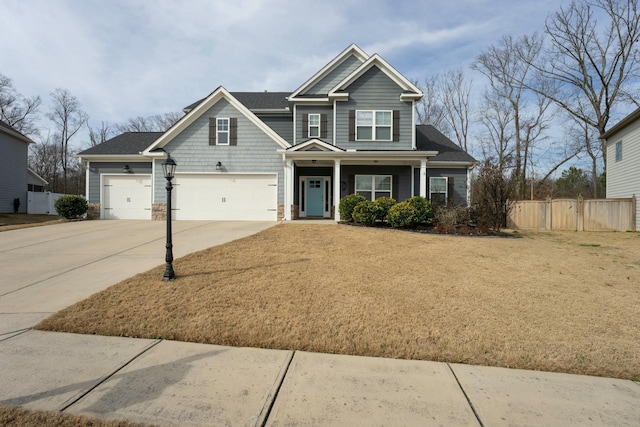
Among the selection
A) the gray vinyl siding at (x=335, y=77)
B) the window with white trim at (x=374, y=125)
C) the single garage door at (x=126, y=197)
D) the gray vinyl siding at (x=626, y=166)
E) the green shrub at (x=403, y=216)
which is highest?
the gray vinyl siding at (x=335, y=77)

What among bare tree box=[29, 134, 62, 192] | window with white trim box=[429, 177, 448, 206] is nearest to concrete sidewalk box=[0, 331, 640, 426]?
window with white trim box=[429, 177, 448, 206]

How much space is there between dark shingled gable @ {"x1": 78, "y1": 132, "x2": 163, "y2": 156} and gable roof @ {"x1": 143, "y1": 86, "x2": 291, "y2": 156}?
1755mm

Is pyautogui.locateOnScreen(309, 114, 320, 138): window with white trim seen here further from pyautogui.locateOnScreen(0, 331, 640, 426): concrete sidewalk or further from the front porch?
pyautogui.locateOnScreen(0, 331, 640, 426): concrete sidewalk

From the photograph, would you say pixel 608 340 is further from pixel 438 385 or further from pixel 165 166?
pixel 165 166

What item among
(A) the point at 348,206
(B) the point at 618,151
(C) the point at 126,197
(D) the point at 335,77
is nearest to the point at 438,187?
(A) the point at 348,206

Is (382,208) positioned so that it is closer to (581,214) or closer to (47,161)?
(581,214)

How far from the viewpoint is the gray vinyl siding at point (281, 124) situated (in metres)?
16.9

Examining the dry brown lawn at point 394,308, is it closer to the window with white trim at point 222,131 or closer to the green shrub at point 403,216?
the green shrub at point 403,216

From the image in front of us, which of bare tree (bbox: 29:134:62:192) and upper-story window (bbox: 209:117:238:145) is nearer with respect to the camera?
upper-story window (bbox: 209:117:238:145)

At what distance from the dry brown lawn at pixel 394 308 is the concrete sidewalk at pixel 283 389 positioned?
257 mm

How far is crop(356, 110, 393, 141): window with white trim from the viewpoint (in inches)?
575

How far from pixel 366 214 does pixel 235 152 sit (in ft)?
23.0

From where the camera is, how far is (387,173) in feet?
49.0

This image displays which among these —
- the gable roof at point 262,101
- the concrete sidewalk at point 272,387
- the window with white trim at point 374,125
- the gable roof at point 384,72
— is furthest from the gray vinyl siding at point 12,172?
the concrete sidewalk at point 272,387
